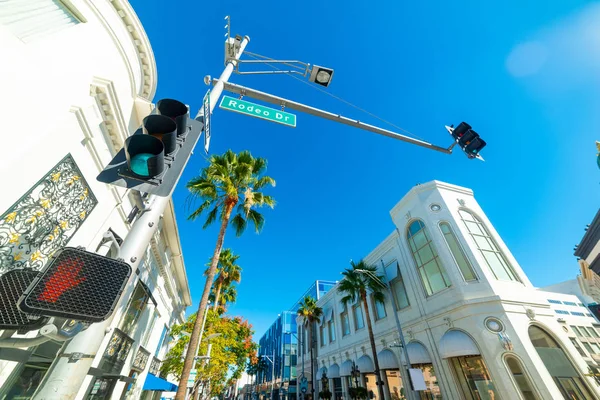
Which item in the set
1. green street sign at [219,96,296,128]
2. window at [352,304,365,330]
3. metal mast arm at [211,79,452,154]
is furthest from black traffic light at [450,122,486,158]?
window at [352,304,365,330]

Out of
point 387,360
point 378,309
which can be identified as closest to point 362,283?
point 378,309

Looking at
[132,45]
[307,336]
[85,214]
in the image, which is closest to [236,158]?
[132,45]

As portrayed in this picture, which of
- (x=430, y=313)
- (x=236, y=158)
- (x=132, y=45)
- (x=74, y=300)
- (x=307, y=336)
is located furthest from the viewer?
(x=307, y=336)

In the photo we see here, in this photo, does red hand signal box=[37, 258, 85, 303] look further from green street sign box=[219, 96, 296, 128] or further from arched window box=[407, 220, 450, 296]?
arched window box=[407, 220, 450, 296]

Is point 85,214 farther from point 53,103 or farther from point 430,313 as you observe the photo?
point 430,313

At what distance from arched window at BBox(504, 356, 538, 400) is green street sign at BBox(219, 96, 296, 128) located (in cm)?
1699

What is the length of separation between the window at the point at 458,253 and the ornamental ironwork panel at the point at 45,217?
1982 cm

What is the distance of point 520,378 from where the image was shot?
41.1ft

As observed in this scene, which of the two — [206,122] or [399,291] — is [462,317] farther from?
[206,122]

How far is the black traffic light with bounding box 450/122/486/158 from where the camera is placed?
21.5 feet

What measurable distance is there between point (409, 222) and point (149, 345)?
21036mm

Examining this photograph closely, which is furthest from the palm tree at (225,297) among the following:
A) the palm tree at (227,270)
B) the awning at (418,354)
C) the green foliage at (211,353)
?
the awning at (418,354)

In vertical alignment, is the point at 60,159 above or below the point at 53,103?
below

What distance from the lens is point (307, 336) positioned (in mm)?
40469
